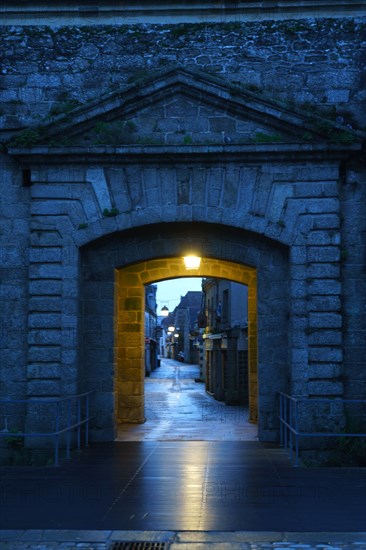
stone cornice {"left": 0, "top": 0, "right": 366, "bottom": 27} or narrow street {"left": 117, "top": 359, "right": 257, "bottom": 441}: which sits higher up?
stone cornice {"left": 0, "top": 0, "right": 366, "bottom": 27}

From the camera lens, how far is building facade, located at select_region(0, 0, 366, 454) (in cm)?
1096

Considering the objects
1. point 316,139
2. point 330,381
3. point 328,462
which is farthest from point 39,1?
point 328,462

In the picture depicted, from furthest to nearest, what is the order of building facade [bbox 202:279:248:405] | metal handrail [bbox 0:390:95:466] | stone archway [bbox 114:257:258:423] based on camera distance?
building facade [bbox 202:279:248:405] < stone archway [bbox 114:257:258:423] < metal handrail [bbox 0:390:95:466]

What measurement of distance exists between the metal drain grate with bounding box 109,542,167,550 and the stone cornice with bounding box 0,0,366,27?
901 centimetres

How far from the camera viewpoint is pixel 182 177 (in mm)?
11281

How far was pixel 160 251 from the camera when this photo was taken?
39.1 ft

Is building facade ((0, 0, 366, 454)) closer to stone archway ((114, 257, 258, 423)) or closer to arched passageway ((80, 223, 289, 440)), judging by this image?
arched passageway ((80, 223, 289, 440))

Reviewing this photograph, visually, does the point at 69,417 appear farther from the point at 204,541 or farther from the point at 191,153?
the point at 204,541

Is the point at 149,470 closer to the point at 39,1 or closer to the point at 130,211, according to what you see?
the point at 130,211

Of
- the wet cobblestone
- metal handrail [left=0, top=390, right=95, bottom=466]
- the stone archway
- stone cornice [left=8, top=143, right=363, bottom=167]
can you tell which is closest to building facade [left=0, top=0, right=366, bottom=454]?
stone cornice [left=8, top=143, right=363, bottom=167]

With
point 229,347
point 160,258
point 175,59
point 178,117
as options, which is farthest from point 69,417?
point 229,347

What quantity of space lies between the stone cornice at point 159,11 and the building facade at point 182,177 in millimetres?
34

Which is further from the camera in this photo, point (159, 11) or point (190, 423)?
point (190, 423)

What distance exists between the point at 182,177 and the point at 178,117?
1.01 meters
